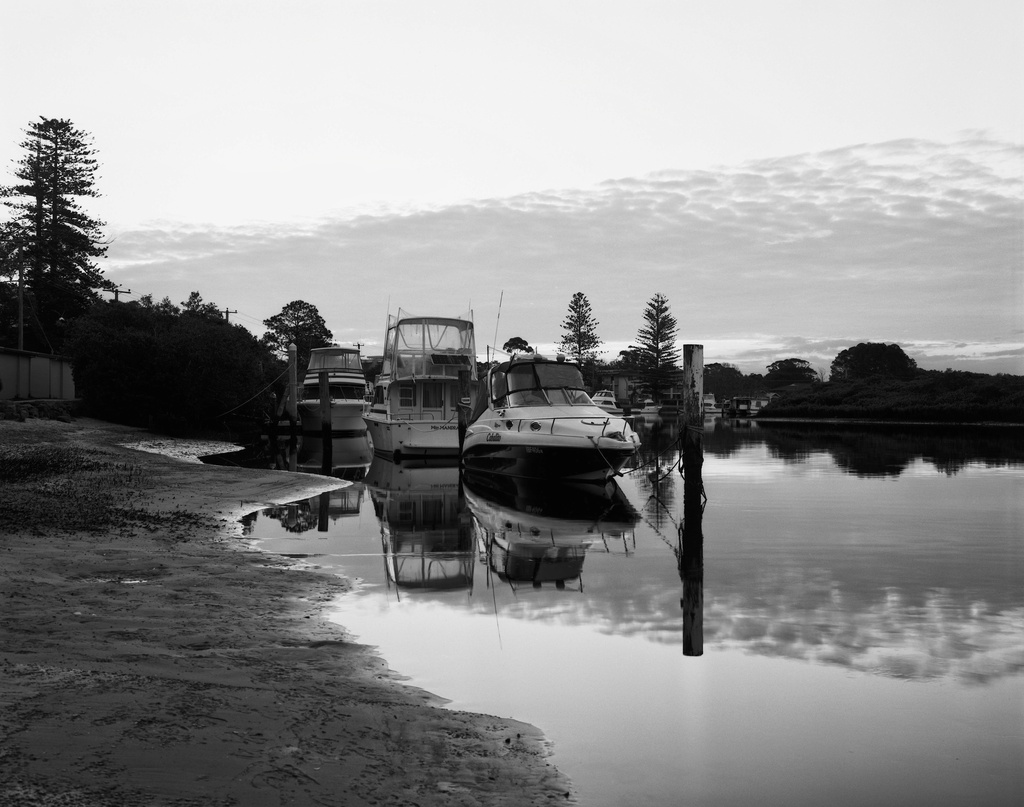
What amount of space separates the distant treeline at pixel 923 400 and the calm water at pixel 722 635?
57.8m

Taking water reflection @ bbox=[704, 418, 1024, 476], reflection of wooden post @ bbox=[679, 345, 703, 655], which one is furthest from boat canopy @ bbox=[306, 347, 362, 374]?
reflection of wooden post @ bbox=[679, 345, 703, 655]

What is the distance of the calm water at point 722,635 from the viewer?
539cm

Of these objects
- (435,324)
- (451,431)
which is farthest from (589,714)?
(435,324)

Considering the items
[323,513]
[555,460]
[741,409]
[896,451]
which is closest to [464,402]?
[555,460]

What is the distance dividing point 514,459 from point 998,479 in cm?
1361

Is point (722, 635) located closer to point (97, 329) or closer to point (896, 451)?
point (896, 451)

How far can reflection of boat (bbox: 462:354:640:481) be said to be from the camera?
71.4ft

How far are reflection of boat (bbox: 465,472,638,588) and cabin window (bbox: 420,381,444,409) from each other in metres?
7.67

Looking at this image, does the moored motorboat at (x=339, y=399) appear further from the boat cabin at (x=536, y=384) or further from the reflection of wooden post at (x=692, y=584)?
the reflection of wooden post at (x=692, y=584)

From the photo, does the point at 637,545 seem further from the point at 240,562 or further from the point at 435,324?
the point at 435,324

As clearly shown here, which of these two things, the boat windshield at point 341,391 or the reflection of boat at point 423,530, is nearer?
the reflection of boat at point 423,530

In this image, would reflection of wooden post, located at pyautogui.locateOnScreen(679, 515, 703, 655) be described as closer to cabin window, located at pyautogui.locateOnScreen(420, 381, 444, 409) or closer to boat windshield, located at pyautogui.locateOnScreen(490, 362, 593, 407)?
boat windshield, located at pyautogui.locateOnScreen(490, 362, 593, 407)

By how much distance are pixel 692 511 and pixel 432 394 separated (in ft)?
56.5

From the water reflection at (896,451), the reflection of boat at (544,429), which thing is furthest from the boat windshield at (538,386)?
the water reflection at (896,451)
